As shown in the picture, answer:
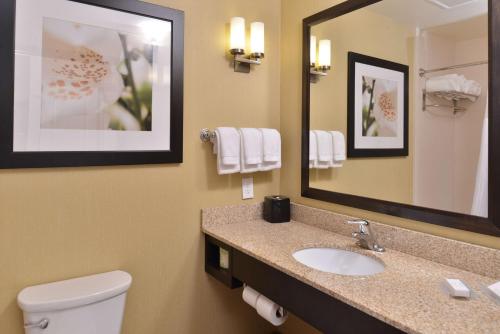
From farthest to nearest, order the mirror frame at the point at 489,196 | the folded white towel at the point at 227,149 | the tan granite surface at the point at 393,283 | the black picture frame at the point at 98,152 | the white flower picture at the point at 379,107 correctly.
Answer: the folded white towel at the point at 227,149
the white flower picture at the point at 379,107
the black picture frame at the point at 98,152
the mirror frame at the point at 489,196
the tan granite surface at the point at 393,283

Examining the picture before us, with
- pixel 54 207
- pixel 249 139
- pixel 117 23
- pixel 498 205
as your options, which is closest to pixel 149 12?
pixel 117 23

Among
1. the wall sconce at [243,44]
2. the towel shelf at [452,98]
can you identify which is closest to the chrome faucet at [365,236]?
the towel shelf at [452,98]

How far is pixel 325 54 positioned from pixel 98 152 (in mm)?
1251

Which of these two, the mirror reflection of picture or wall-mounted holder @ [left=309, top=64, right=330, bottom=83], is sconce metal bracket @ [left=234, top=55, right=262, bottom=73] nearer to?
wall-mounted holder @ [left=309, top=64, right=330, bottom=83]

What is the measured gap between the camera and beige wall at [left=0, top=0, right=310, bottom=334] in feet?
4.44

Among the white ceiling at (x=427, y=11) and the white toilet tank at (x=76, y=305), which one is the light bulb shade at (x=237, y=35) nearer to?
the white ceiling at (x=427, y=11)

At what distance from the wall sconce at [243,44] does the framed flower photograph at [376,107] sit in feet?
1.60

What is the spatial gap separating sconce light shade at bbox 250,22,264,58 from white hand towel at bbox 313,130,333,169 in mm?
541

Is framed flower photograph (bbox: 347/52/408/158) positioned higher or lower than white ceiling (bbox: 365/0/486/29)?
lower

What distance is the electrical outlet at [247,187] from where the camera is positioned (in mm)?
1924

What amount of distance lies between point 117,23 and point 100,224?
3.00 feet

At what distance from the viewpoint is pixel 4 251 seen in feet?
4.31

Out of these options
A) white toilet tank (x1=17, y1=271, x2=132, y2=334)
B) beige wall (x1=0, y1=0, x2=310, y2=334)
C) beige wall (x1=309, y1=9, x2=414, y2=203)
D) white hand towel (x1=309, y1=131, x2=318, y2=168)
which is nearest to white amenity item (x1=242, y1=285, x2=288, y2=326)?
beige wall (x1=0, y1=0, x2=310, y2=334)

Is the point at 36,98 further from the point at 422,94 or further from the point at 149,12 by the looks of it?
the point at 422,94
